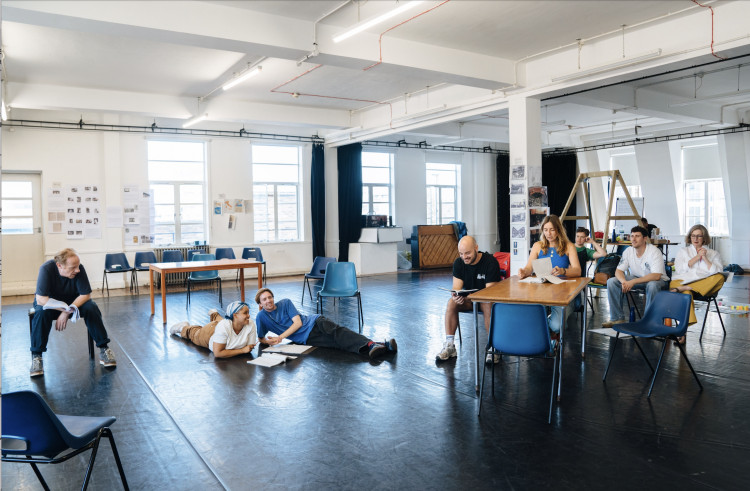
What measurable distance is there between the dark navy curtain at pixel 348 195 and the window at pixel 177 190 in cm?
323

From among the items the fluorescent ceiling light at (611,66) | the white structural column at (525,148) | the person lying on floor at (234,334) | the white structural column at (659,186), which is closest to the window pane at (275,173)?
the white structural column at (525,148)

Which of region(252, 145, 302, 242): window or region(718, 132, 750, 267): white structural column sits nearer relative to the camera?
region(718, 132, 750, 267): white structural column

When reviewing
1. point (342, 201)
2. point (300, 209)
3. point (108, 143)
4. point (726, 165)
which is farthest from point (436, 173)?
point (108, 143)

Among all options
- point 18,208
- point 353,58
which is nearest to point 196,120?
point 18,208

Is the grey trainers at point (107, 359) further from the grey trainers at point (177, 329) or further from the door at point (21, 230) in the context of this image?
the door at point (21, 230)

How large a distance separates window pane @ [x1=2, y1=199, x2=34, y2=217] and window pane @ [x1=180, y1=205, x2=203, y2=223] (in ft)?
8.80

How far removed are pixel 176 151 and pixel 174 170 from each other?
398 mm

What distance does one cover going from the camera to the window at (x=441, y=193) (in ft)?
50.9

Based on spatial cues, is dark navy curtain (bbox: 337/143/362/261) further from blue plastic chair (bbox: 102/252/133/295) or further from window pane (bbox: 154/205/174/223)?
blue plastic chair (bbox: 102/252/133/295)

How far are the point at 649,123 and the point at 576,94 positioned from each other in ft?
19.3

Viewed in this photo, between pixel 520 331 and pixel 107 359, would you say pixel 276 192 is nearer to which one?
pixel 107 359

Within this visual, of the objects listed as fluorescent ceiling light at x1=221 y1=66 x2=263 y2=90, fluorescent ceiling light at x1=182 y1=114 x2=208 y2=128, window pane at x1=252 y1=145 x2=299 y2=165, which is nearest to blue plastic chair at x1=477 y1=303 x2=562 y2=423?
fluorescent ceiling light at x1=221 y1=66 x2=263 y2=90

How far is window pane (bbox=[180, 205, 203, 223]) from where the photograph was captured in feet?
38.2

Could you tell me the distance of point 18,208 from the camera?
403 inches
